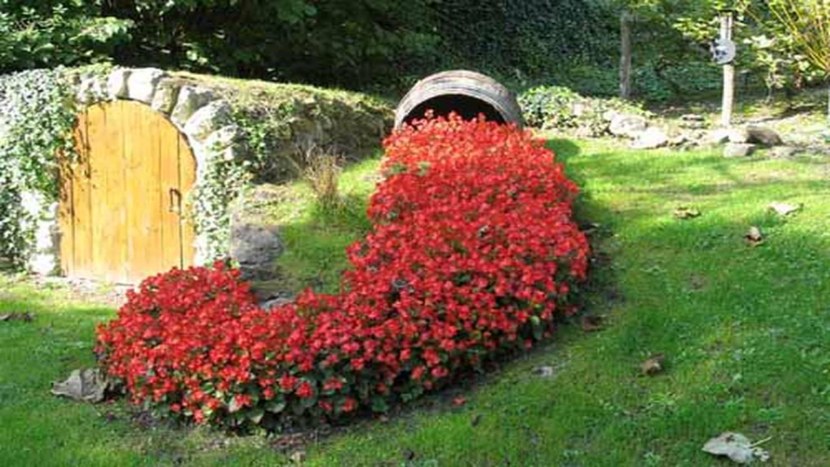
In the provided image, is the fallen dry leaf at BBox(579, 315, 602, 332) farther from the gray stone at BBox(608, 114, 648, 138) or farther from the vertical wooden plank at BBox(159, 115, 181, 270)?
the gray stone at BBox(608, 114, 648, 138)

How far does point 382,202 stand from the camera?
625 centimetres

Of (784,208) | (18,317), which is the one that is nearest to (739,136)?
(784,208)

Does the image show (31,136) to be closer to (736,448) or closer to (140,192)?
(140,192)

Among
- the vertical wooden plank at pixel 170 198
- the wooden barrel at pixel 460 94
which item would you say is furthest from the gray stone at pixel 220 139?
the wooden barrel at pixel 460 94

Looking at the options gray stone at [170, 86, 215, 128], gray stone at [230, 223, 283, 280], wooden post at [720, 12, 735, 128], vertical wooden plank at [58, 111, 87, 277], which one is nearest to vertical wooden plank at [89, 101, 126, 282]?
vertical wooden plank at [58, 111, 87, 277]

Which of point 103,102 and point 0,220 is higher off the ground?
point 103,102

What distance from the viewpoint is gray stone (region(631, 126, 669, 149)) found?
8898 mm

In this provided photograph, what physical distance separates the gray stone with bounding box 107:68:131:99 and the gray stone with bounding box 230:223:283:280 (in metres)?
1.58

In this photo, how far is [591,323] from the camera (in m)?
5.32

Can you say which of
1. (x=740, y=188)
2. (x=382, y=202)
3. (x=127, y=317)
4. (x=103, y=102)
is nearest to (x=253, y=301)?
(x=127, y=317)

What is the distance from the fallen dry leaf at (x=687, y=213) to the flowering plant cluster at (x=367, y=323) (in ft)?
3.67

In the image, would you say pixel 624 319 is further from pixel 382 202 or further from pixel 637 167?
pixel 637 167

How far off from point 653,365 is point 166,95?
14.4ft

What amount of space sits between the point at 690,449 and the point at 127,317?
2.99m
